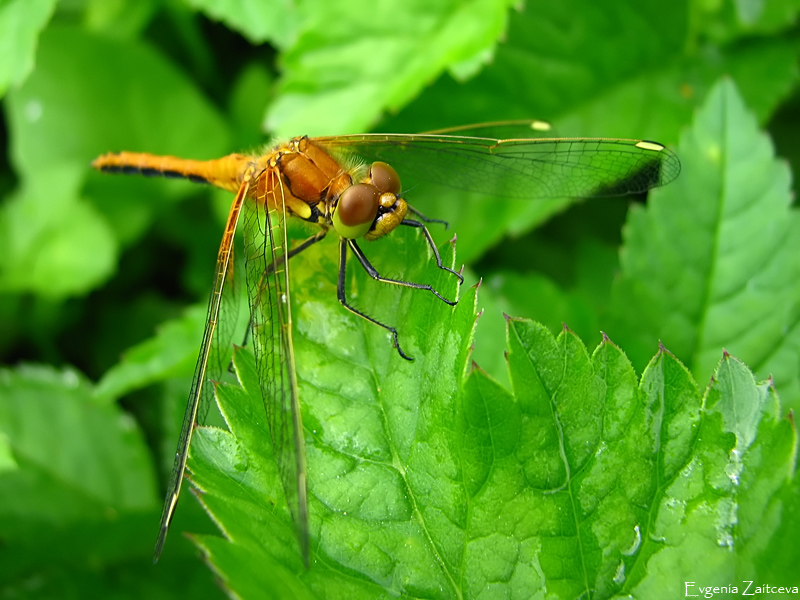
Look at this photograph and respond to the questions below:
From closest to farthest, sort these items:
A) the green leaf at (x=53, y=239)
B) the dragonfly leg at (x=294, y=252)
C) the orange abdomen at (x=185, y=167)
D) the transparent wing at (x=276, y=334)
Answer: the transparent wing at (x=276, y=334)
the dragonfly leg at (x=294, y=252)
the orange abdomen at (x=185, y=167)
the green leaf at (x=53, y=239)

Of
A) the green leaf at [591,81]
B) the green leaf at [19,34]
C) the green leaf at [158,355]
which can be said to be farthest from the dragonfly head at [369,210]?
the green leaf at [19,34]

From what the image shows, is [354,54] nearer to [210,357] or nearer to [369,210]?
[369,210]

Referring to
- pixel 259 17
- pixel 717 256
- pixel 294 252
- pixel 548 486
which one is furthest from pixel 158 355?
pixel 717 256

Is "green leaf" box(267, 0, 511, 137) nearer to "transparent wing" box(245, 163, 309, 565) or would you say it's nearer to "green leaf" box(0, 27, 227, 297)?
"transparent wing" box(245, 163, 309, 565)

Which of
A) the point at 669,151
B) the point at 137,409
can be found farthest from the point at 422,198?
the point at 137,409

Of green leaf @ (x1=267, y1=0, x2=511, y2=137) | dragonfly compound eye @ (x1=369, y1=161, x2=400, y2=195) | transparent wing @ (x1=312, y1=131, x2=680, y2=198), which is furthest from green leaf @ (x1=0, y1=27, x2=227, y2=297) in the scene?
dragonfly compound eye @ (x1=369, y1=161, x2=400, y2=195)

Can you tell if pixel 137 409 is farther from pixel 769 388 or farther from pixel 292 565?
pixel 769 388

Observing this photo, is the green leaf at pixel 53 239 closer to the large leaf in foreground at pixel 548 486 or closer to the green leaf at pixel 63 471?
the green leaf at pixel 63 471
